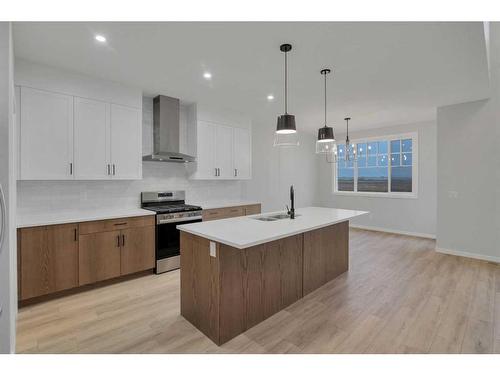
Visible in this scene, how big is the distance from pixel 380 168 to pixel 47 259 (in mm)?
6706

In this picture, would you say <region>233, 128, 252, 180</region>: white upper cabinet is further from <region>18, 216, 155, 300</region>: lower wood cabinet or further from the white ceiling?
<region>18, 216, 155, 300</region>: lower wood cabinet

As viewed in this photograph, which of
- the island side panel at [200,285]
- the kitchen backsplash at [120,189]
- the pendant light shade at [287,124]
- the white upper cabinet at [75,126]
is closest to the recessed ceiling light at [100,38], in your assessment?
the white upper cabinet at [75,126]

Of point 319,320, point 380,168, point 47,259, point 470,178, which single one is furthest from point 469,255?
point 47,259

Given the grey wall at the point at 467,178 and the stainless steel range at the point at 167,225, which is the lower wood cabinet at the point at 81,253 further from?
the grey wall at the point at 467,178

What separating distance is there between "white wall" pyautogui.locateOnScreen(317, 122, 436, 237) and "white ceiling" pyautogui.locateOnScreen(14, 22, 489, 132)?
1655mm

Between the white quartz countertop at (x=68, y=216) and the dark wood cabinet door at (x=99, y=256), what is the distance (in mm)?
204

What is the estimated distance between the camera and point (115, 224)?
3180 mm

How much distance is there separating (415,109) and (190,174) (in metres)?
4.28

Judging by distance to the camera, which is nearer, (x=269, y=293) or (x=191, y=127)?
(x=269, y=293)

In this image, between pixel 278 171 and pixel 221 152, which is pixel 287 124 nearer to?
pixel 221 152

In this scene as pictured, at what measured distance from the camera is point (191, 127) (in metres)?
4.37
